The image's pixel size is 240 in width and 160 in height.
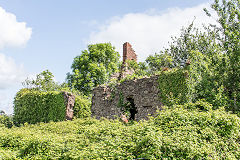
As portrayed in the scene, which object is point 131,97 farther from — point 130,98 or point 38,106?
point 38,106

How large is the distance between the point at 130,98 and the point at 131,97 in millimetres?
222

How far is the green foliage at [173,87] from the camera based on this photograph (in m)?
10.1

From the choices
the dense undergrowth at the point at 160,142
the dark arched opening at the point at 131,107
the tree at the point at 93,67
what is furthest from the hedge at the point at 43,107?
the dense undergrowth at the point at 160,142

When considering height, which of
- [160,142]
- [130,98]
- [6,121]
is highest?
[130,98]

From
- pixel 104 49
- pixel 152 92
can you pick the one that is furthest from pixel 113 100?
pixel 104 49

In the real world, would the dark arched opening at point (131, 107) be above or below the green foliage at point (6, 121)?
above

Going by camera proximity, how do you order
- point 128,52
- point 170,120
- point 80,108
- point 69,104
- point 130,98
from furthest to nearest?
1. point 128,52
2. point 80,108
3. point 69,104
4. point 130,98
5. point 170,120

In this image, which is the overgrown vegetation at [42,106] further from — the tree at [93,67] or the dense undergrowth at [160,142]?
the dense undergrowth at [160,142]

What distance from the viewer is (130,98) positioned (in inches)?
521

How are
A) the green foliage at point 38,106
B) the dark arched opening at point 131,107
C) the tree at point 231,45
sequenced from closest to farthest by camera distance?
1. the tree at point 231,45
2. the dark arched opening at point 131,107
3. the green foliage at point 38,106

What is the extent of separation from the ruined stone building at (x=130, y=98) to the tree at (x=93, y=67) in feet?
35.0

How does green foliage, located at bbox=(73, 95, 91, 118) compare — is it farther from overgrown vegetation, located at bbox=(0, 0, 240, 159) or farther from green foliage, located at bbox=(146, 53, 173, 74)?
green foliage, located at bbox=(146, 53, 173, 74)

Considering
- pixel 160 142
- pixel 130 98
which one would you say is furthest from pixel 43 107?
pixel 160 142

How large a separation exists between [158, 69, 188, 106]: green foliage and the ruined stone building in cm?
45
